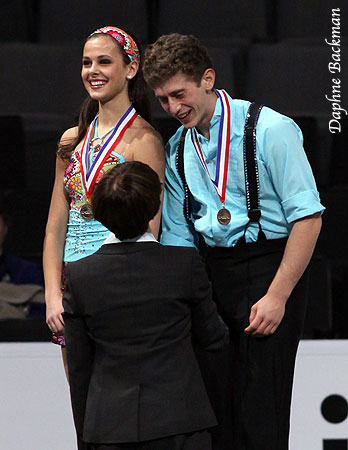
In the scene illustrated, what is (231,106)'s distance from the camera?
2078mm

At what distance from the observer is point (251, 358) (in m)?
2.07

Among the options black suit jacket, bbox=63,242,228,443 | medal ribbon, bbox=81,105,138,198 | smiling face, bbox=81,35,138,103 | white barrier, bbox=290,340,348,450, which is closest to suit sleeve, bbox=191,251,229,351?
black suit jacket, bbox=63,242,228,443

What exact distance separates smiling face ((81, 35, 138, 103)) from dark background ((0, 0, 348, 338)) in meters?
1.02

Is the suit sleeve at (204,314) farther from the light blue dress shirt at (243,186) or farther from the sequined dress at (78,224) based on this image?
the sequined dress at (78,224)

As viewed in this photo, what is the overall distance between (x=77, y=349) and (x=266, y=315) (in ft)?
1.52

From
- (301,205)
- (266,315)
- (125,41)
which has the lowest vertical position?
(266,315)

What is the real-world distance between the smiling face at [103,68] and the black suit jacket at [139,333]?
22.4 inches

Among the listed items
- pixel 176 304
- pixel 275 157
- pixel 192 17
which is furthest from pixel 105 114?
pixel 192 17

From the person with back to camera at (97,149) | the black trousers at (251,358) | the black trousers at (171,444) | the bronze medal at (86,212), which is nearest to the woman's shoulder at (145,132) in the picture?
the person with back to camera at (97,149)

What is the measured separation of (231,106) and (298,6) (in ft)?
4.38

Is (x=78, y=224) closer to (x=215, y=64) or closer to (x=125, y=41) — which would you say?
(x=125, y=41)

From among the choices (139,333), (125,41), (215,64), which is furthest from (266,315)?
(215,64)

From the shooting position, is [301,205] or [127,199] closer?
[127,199]

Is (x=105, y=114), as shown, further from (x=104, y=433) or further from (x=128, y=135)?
(x=104, y=433)
